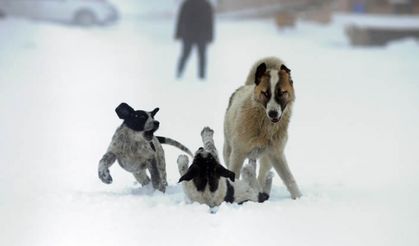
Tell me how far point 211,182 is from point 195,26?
1678mm

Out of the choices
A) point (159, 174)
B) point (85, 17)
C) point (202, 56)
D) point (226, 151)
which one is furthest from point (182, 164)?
point (85, 17)

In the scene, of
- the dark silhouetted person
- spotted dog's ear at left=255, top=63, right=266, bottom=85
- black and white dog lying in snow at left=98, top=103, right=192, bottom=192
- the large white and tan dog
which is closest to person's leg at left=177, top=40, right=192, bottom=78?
the dark silhouetted person

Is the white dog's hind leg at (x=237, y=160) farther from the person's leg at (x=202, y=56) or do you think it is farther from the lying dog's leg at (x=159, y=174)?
the person's leg at (x=202, y=56)

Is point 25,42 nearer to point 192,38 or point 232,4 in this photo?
point 192,38

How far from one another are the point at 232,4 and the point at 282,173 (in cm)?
160

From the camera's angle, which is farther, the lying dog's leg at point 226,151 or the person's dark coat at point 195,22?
the person's dark coat at point 195,22

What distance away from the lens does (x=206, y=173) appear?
138cm

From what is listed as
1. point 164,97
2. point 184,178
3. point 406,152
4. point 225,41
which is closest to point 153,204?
point 184,178

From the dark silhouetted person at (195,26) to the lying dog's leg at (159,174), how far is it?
1201mm

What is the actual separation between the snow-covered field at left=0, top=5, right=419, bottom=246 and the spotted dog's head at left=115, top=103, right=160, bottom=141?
107mm

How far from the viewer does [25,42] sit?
2369 mm

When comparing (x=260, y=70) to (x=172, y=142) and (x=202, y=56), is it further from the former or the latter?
(x=202, y=56)

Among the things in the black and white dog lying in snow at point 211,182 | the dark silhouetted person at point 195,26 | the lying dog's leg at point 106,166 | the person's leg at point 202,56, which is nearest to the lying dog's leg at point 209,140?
the black and white dog lying in snow at point 211,182

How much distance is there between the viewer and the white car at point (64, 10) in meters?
2.67
